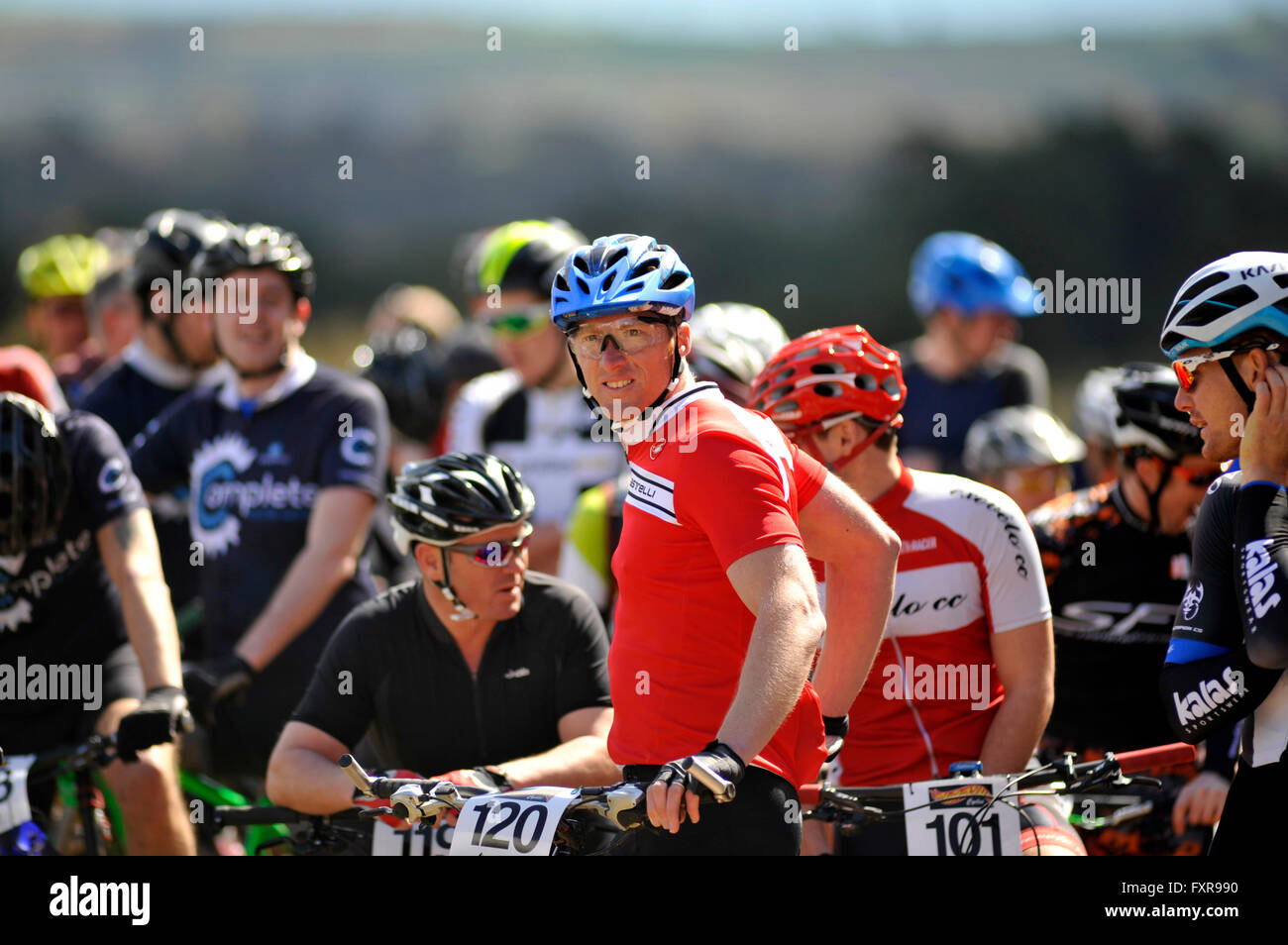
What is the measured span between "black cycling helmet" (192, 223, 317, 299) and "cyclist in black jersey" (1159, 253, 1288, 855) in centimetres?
406

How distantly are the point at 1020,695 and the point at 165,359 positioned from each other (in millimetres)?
4795

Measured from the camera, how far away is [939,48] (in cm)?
3844

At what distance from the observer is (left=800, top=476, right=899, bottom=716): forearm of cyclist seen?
154 inches

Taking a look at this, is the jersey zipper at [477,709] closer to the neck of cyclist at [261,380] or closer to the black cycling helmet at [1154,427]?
the neck of cyclist at [261,380]

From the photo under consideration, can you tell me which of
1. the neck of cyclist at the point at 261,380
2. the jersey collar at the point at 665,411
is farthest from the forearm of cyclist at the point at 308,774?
the neck of cyclist at the point at 261,380

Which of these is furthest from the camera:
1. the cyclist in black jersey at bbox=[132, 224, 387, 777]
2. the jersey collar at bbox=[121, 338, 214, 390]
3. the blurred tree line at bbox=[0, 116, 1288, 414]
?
the blurred tree line at bbox=[0, 116, 1288, 414]

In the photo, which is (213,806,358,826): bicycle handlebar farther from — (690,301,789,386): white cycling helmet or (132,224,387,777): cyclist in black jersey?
(690,301,789,386): white cycling helmet

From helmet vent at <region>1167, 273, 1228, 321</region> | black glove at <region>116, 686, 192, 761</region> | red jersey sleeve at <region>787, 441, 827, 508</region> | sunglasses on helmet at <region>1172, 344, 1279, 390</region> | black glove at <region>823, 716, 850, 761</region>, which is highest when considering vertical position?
helmet vent at <region>1167, 273, 1228, 321</region>

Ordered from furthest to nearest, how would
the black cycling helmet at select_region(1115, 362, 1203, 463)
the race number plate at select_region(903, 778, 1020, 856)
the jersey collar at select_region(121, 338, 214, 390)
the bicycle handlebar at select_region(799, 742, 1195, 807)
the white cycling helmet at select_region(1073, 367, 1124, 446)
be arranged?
the jersey collar at select_region(121, 338, 214, 390) → the white cycling helmet at select_region(1073, 367, 1124, 446) → the black cycling helmet at select_region(1115, 362, 1203, 463) → the race number plate at select_region(903, 778, 1020, 856) → the bicycle handlebar at select_region(799, 742, 1195, 807)

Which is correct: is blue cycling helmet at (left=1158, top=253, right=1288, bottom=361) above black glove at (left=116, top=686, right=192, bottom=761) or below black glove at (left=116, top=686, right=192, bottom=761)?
above

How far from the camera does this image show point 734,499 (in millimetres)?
3559

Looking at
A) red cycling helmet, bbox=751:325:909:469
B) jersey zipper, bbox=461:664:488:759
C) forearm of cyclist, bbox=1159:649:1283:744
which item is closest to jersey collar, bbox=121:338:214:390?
jersey zipper, bbox=461:664:488:759
